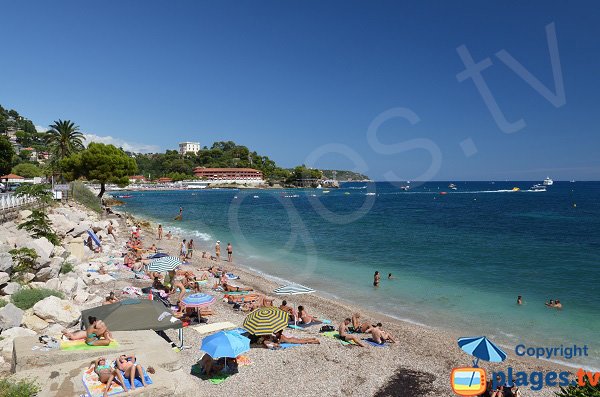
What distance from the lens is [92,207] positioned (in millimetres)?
43531

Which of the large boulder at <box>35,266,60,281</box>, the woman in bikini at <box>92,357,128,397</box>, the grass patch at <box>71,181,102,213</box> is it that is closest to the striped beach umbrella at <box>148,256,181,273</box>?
the large boulder at <box>35,266,60,281</box>

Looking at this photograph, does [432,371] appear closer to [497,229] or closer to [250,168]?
[497,229]

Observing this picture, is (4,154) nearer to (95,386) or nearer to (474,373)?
(95,386)

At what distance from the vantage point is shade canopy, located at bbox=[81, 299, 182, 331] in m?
9.77

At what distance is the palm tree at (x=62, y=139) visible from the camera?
176ft

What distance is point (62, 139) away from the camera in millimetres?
54312

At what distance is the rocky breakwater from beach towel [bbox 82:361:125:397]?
2072 mm

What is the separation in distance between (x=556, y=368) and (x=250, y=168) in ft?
593

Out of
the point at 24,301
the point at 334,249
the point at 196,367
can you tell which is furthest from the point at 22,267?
the point at 334,249

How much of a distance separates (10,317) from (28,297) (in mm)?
1870

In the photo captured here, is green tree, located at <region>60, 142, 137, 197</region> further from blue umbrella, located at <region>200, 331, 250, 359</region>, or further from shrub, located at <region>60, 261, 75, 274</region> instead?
blue umbrella, located at <region>200, 331, 250, 359</region>

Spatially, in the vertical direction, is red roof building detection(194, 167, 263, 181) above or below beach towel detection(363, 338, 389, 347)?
above

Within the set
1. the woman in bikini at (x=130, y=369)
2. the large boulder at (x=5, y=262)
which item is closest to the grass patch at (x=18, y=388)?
the woman in bikini at (x=130, y=369)

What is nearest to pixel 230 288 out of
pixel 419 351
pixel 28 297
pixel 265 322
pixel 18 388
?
pixel 265 322
